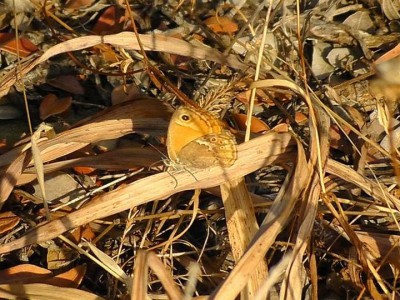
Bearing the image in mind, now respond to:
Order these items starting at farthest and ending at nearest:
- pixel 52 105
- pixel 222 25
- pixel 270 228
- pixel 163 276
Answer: pixel 222 25
pixel 52 105
pixel 270 228
pixel 163 276

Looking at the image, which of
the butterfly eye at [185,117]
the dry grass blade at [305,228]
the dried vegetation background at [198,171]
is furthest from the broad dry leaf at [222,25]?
the butterfly eye at [185,117]

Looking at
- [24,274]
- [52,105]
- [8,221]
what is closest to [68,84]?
[52,105]

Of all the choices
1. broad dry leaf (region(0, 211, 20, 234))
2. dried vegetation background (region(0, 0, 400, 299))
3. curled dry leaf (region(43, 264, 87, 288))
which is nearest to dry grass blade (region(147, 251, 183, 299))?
dried vegetation background (region(0, 0, 400, 299))

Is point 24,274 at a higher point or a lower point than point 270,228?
lower

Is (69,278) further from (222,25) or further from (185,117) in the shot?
(222,25)

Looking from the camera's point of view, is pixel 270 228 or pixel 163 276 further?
pixel 270 228
